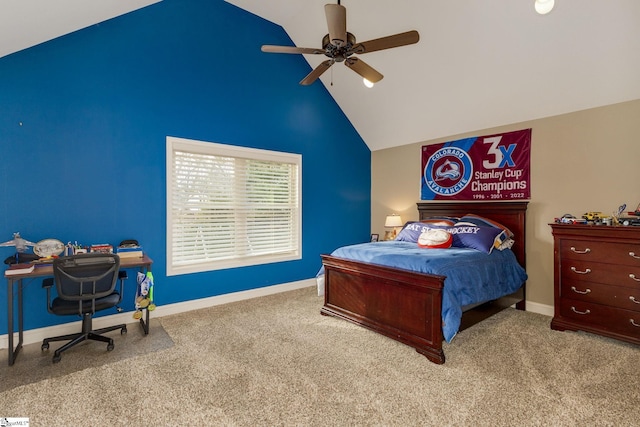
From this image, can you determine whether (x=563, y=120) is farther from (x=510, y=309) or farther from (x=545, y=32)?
(x=510, y=309)

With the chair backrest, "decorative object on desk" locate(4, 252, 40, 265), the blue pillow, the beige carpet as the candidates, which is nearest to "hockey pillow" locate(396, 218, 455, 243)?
the blue pillow

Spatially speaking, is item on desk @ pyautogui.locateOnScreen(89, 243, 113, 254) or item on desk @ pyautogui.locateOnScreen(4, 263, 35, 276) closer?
item on desk @ pyautogui.locateOnScreen(4, 263, 35, 276)

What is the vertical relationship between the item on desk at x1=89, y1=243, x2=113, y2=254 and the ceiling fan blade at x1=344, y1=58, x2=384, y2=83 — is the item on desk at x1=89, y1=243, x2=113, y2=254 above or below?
below

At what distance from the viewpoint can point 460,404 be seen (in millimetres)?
1964

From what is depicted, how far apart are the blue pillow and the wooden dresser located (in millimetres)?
577

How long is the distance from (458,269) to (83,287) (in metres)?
3.20

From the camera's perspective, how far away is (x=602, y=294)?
9.52 ft

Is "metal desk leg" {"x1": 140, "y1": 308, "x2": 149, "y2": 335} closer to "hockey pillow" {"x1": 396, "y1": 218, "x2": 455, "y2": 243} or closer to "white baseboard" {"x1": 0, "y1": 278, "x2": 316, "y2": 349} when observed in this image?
"white baseboard" {"x1": 0, "y1": 278, "x2": 316, "y2": 349}

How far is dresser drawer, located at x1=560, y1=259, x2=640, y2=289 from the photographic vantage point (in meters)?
2.74

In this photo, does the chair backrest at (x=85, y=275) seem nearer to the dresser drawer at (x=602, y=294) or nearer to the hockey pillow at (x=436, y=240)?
the hockey pillow at (x=436, y=240)

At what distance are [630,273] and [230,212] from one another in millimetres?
4190

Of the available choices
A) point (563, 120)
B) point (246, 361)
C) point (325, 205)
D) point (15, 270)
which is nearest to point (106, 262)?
point (15, 270)

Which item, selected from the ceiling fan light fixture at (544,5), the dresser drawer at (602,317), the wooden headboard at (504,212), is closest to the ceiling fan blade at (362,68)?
the ceiling fan light fixture at (544,5)

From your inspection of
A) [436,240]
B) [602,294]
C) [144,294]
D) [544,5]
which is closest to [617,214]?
[602,294]
